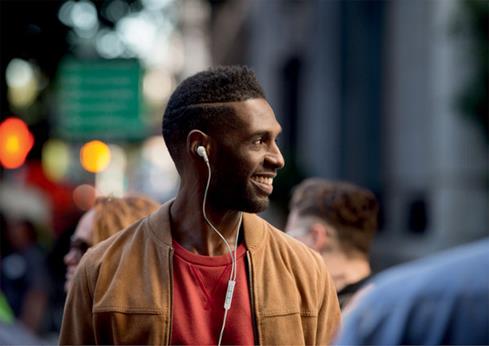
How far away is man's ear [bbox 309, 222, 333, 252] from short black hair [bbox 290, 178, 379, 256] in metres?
0.03

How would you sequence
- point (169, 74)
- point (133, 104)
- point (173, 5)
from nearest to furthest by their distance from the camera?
point (133, 104)
point (173, 5)
point (169, 74)

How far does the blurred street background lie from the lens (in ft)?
49.4

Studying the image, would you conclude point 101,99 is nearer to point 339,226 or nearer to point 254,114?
point 339,226

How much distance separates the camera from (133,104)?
1499 cm

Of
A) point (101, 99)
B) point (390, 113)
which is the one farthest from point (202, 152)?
point (390, 113)

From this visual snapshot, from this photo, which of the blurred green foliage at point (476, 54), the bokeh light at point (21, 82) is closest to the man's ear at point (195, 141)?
the blurred green foliage at point (476, 54)

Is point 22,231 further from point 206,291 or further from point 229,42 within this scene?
point 229,42

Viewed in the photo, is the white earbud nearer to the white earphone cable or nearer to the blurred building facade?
the white earphone cable

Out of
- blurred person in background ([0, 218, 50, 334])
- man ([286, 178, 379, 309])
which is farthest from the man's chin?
blurred person in background ([0, 218, 50, 334])

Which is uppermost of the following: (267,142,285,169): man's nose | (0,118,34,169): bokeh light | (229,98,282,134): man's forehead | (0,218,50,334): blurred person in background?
(229,98,282,134): man's forehead

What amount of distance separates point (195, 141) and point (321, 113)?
80.2 ft

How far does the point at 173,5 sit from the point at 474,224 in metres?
8.03

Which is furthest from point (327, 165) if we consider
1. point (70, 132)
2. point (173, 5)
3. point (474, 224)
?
point (70, 132)

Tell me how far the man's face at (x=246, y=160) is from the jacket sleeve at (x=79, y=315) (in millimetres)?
445
